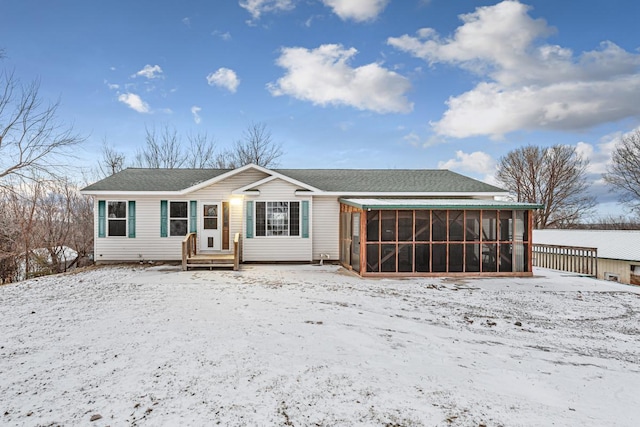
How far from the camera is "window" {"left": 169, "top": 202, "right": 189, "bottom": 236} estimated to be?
1205cm

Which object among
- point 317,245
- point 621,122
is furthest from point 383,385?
point 621,122

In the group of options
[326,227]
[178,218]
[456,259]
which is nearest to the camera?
[456,259]

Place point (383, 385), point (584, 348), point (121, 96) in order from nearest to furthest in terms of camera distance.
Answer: point (383, 385), point (584, 348), point (121, 96)

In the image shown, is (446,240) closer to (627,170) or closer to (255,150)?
(255,150)

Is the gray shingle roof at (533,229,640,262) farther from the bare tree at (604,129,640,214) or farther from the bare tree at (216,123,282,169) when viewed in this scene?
the bare tree at (216,123,282,169)

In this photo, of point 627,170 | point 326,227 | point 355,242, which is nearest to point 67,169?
point 326,227

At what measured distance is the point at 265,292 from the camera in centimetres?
758

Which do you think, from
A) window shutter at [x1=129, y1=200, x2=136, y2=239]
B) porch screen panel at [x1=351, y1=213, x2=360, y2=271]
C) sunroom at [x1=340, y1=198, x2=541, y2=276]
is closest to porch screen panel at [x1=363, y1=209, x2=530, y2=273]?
sunroom at [x1=340, y1=198, x2=541, y2=276]

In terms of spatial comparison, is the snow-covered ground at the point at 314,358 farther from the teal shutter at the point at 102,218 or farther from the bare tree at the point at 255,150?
the bare tree at the point at 255,150

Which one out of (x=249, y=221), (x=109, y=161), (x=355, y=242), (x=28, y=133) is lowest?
(x=355, y=242)

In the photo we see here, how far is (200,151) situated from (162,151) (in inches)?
110

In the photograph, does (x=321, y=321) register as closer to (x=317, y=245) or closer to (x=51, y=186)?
(x=317, y=245)

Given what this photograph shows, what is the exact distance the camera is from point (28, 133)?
11.1m

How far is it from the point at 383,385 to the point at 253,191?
9.07 metres
